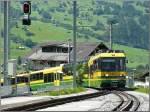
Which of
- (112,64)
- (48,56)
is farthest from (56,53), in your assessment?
(112,64)

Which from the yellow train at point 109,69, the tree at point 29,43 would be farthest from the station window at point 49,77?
the tree at point 29,43

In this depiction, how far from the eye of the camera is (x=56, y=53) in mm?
74438

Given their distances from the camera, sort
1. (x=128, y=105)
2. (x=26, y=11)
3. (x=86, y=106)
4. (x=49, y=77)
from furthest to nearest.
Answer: (x=49, y=77) < (x=26, y=11) < (x=86, y=106) < (x=128, y=105)

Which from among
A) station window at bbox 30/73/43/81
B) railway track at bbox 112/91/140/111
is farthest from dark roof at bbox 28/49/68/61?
railway track at bbox 112/91/140/111

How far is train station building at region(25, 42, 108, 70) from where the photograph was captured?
6888 cm

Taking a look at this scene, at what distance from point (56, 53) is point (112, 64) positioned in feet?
117

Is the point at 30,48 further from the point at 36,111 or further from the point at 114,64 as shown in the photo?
the point at 36,111

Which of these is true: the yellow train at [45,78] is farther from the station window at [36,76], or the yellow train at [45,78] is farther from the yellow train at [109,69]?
the yellow train at [109,69]

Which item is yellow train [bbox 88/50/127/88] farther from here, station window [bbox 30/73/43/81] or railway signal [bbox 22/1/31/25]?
railway signal [bbox 22/1/31/25]

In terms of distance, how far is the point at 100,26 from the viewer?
5856 cm

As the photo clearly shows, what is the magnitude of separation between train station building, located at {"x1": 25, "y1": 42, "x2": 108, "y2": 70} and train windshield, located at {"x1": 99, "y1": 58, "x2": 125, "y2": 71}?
1080 inches

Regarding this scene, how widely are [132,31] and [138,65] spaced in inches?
856

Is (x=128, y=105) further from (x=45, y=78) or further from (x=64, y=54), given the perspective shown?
(x=64, y=54)

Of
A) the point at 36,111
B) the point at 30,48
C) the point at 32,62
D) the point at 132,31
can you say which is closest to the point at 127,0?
the point at 36,111
